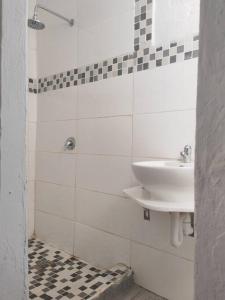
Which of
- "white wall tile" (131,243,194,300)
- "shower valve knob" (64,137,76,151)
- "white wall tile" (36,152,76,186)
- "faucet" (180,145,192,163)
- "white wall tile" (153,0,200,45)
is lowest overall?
"white wall tile" (131,243,194,300)

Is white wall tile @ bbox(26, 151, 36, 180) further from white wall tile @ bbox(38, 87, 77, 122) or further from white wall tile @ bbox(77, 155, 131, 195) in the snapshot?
white wall tile @ bbox(77, 155, 131, 195)

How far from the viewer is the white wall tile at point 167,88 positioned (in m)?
1.29

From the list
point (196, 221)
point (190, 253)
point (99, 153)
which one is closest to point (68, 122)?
point (99, 153)

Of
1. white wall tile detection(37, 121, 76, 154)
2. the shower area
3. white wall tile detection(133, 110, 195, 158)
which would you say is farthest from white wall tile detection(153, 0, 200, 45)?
white wall tile detection(37, 121, 76, 154)

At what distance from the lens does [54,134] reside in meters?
2.00

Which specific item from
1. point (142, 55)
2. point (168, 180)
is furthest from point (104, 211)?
point (142, 55)

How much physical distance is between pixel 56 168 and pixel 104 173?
499 millimetres

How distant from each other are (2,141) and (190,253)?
1185 millimetres

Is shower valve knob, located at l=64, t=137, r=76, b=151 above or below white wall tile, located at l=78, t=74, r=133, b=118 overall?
below

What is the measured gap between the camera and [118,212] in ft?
5.26

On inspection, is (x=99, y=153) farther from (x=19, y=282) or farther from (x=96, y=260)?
(x=19, y=282)

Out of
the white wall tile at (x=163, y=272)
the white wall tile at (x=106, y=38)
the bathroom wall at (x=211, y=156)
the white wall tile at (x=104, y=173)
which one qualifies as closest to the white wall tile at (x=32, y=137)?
the white wall tile at (x=104, y=173)

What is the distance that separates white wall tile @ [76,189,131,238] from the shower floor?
24cm

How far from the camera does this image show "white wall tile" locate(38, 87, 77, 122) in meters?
1.87
